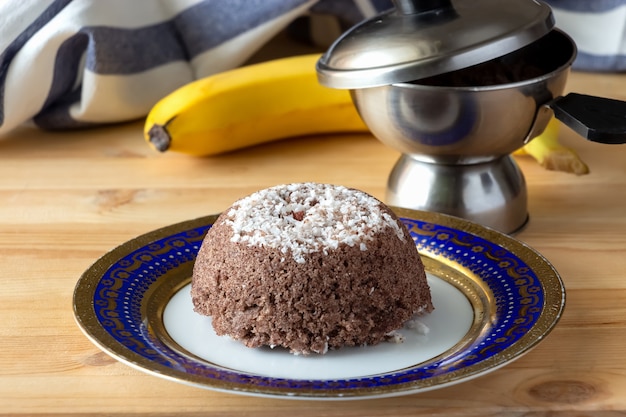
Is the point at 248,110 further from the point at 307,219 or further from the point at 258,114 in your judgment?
the point at 307,219

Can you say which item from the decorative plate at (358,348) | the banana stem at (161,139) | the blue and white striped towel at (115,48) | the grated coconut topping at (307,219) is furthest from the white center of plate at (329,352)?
the blue and white striped towel at (115,48)

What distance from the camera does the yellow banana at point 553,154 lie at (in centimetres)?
143

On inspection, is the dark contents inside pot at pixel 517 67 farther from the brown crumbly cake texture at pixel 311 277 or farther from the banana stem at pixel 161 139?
the banana stem at pixel 161 139

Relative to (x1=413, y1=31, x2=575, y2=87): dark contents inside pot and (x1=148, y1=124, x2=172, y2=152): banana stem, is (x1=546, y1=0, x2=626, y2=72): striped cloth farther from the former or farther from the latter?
(x1=148, y1=124, x2=172, y2=152): banana stem

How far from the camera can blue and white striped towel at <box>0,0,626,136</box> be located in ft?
5.06

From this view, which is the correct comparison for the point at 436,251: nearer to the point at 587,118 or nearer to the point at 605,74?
the point at 587,118

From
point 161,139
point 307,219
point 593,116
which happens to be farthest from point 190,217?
point 593,116

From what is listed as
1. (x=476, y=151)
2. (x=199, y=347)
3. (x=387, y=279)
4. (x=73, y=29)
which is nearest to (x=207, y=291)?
(x=199, y=347)

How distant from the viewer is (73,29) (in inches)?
60.6

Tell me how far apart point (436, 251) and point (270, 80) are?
552mm

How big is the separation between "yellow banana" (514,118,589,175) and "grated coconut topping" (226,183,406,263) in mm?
537

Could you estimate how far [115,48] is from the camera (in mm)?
1597

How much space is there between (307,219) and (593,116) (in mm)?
384

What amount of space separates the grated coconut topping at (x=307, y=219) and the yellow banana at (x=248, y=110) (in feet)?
1.65
